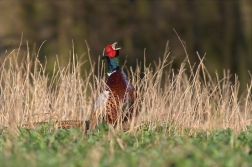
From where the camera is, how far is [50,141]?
241 inches

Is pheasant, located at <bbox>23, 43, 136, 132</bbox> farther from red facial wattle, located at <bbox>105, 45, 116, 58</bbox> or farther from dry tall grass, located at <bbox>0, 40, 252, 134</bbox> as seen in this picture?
red facial wattle, located at <bbox>105, 45, 116, 58</bbox>

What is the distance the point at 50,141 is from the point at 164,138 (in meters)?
1.09

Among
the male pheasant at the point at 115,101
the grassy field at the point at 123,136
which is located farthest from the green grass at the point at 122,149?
the male pheasant at the point at 115,101

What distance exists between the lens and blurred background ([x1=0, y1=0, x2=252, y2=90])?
18.2m

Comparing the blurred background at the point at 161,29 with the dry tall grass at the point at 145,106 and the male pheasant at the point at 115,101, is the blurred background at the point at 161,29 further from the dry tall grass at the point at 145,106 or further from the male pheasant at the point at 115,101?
the male pheasant at the point at 115,101

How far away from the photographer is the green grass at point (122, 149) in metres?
4.91

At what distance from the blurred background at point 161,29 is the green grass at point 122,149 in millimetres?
10997

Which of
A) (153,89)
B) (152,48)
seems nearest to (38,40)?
(152,48)

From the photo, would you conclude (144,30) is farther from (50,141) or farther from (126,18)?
(50,141)

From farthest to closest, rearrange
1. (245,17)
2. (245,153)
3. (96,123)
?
(245,17), (96,123), (245,153)

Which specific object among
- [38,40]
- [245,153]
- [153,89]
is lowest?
[245,153]

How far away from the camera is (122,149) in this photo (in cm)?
604

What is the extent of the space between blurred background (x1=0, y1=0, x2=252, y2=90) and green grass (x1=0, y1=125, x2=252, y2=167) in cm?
1100

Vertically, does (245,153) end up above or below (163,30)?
below
